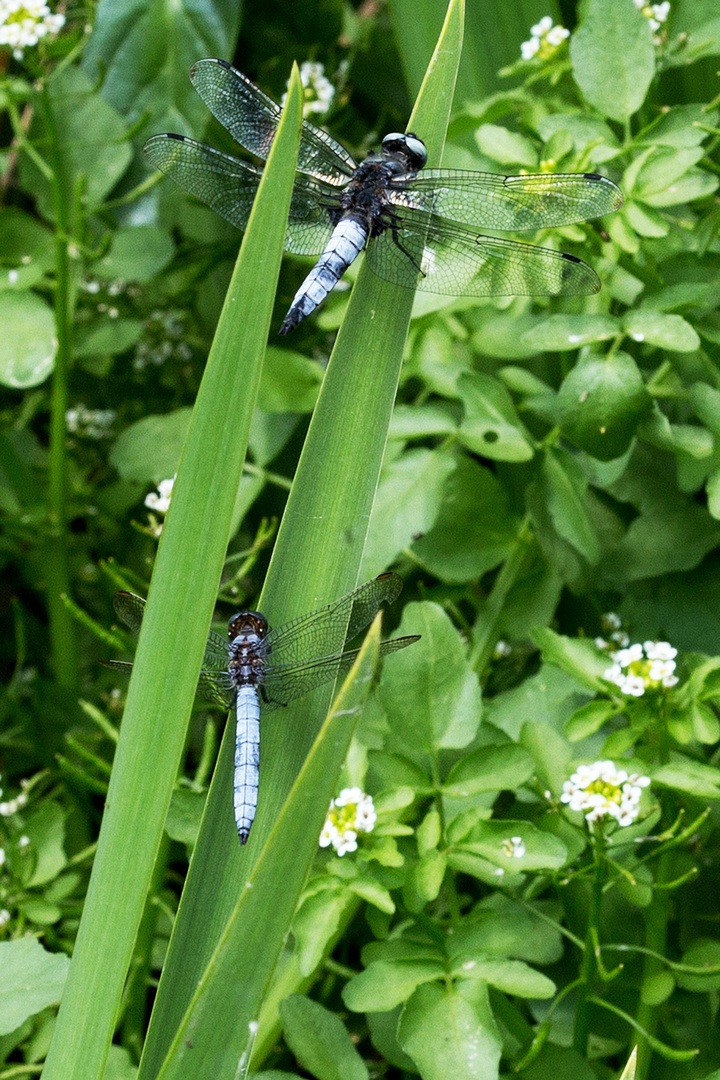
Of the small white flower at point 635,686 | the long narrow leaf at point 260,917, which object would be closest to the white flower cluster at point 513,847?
the small white flower at point 635,686

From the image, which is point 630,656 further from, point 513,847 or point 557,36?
point 557,36

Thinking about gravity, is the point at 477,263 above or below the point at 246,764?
above

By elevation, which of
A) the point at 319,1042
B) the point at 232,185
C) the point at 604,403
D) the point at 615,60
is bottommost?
the point at 319,1042

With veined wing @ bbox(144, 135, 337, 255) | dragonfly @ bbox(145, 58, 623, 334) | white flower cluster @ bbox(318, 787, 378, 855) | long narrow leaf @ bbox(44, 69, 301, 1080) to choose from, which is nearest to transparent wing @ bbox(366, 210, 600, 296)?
dragonfly @ bbox(145, 58, 623, 334)

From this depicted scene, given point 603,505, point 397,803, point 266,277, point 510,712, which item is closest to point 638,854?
point 510,712

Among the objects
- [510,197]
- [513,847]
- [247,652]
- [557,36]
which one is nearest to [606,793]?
[513,847]

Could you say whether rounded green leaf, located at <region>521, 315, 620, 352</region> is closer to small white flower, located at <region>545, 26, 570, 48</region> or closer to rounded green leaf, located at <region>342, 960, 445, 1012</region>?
small white flower, located at <region>545, 26, 570, 48</region>

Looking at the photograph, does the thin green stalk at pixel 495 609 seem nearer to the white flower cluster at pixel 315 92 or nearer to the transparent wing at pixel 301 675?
the transparent wing at pixel 301 675
